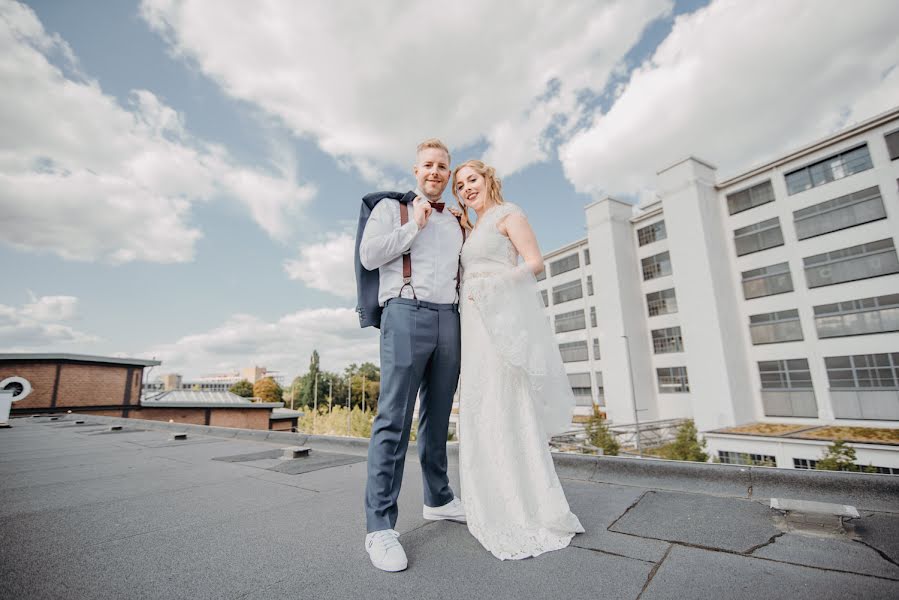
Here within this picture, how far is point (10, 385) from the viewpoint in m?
16.5

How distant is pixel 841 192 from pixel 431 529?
→ 25.6 m

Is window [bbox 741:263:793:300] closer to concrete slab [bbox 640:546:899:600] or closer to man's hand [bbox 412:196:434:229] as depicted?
concrete slab [bbox 640:546:899:600]

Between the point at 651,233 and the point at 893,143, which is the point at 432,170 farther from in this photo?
the point at 651,233

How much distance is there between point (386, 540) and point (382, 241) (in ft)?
3.93

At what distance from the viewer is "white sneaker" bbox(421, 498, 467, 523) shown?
1943 mm

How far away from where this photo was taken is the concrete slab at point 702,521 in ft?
5.19

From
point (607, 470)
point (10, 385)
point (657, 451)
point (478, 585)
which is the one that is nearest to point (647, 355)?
point (657, 451)

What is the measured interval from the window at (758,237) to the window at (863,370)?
6.24m

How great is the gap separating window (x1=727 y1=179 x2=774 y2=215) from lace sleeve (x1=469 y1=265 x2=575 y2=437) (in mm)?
25830

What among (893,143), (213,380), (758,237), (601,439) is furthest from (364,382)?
(213,380)

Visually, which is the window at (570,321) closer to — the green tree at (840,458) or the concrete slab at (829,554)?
the green tree at (840,458)

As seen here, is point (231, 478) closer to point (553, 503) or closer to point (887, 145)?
point (553, 503)

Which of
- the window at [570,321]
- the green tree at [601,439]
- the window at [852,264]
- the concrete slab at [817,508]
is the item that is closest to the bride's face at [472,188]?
the concrete slab at [817,508]

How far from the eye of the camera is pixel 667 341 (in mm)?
26125
